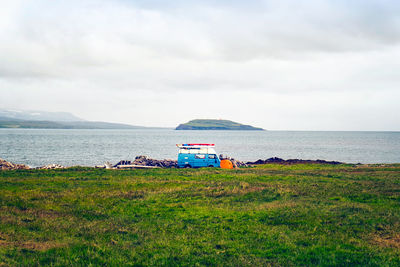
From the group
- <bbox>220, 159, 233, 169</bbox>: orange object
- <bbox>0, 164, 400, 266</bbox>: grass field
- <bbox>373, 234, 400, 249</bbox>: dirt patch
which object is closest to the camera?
<bbox>0, 164, 400, 266</bbox>: grass field

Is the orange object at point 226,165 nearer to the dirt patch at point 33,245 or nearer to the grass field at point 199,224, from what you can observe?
the grass field at point 199,224

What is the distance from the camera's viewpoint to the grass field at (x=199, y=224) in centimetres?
928

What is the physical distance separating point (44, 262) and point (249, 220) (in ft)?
23.6

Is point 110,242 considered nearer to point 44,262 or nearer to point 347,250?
point 44,262

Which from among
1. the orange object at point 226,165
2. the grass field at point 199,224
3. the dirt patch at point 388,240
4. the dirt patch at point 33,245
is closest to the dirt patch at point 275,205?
the grass field at point 199,224

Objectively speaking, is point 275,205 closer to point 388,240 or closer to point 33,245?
point 388,240

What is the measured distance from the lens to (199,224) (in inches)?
490

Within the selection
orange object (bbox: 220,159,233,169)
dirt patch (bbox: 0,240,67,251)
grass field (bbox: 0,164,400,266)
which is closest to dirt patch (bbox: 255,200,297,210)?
grass field (bbox: 0,164,400,266)

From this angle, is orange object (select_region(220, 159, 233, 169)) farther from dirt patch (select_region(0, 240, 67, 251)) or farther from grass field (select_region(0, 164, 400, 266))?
dirt patch (select_region(0, 240, 67, 251))

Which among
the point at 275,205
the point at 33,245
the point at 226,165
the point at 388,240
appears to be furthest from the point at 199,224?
the point at 226,165

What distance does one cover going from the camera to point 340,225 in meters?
12.3

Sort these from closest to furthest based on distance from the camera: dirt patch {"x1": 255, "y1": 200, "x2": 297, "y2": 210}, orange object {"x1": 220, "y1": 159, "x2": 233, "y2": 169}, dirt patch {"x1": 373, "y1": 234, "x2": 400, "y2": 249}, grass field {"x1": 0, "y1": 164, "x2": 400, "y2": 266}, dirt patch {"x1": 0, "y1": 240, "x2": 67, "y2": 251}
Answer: grass field {"x1": 0, "y1": 164, "x2": 400, "y2": 266}
dirt patch {"x1": 0, "y1": 240, "x2": 67, "y2": 251}
dirt patch {"x1": 373, "y1": 234, "x2": 400, "y2": 249}
dirt patch {"x1": 255, "y1": 200, "x2": 297, "y2": 210}
orange object {"x1": 220, "y1": 159, "x2": 233, "y2": 169}

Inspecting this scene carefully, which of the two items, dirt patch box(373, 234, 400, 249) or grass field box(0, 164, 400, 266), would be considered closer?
grass field box(0, 164, 400, 266)

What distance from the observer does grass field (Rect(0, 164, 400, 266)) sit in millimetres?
9281
